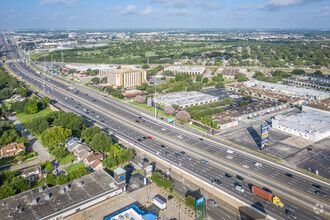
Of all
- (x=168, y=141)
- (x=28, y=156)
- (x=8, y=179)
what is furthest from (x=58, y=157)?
(x=168, y=141)

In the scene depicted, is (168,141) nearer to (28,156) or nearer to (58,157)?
(58,157)

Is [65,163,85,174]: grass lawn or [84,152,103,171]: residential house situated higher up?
[84,152,103,171]: residential house

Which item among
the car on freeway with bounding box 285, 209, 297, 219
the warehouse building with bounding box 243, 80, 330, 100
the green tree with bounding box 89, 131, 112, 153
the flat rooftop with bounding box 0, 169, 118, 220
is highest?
the warehouse building with bounding box 243, 80, 330, 100

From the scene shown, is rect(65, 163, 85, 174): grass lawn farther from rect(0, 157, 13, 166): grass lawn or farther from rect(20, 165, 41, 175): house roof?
rect(0, 157, 13, 166): grass lawn

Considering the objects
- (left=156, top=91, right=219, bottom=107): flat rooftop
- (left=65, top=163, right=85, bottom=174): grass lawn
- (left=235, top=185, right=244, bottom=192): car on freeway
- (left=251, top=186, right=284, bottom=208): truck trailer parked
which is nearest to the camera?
(left=251, top=186, right=284, bottom=208): truck trailer parked

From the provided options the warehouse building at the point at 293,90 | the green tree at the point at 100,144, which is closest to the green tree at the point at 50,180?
the green tree at the point at 100,144

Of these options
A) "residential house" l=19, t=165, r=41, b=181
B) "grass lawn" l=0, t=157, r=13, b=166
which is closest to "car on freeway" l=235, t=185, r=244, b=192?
"residential house" l=19, t=165, r=41, b=181

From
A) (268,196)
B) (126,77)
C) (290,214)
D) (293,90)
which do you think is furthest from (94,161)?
(293,90)

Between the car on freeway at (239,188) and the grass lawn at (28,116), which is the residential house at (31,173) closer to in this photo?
the grass lawn at (28,116)
